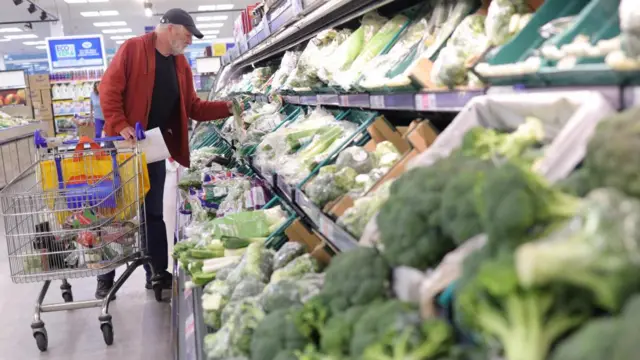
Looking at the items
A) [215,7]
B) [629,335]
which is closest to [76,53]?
[215,7]

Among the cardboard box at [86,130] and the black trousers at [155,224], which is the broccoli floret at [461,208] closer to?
the black trousers at [155,224]

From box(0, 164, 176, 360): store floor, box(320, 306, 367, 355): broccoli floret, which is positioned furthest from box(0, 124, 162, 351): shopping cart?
box(320, 306, 367, 355): broccoli floret

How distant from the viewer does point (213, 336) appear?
6.38ft

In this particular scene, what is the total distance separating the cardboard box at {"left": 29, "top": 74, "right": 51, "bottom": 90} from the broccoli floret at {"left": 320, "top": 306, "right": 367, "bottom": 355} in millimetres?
14484

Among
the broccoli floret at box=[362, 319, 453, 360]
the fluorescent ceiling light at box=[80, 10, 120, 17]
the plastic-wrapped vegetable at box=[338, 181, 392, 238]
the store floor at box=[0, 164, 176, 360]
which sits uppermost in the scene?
the fluorescent ceiling light at box=[80, 10, 120, 17]

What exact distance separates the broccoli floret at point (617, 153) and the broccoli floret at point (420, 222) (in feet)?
0.93

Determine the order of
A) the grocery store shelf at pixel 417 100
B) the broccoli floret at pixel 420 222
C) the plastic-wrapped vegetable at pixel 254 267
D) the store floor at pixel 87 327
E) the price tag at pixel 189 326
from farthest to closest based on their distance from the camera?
the store floor at pixel 87 327 < the price tag at pixel 189 326 < the plastic-wrapped vegetable at pixel 254 267 < the grocery store shelf at pixel 417 100 < the broccoli floret at pixel 420 222

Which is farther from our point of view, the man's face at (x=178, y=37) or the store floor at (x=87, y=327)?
the man's face at (x=178, y=37)

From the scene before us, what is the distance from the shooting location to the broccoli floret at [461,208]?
1.07 metres

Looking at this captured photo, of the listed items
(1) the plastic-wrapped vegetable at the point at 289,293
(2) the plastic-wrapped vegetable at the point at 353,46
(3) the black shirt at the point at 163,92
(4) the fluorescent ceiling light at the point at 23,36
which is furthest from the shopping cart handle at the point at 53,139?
(4) the fluorescent ceiling light at the point at 23,36

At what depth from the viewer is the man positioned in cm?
414

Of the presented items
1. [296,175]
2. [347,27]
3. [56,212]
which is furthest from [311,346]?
[347,27]

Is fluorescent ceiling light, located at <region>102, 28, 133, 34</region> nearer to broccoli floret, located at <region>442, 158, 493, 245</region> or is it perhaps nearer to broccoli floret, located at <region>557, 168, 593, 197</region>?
broccoli floret, located at <region>442, 158, 493, 245</region>

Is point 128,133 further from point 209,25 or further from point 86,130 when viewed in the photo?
point 209,25
